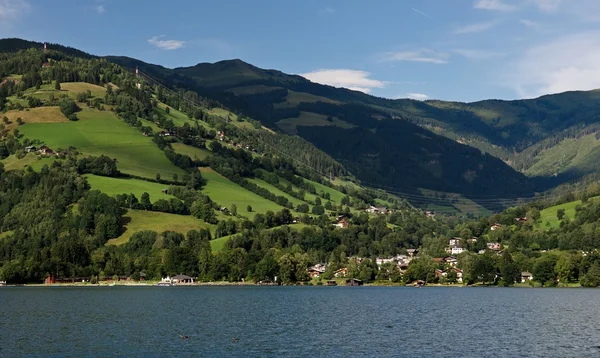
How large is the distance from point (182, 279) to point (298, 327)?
366ft

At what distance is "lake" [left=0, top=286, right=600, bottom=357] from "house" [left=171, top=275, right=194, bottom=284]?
57.6 metres

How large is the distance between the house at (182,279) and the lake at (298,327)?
57616mm

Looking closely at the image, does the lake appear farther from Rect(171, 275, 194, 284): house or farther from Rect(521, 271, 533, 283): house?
Rect(521, 271, 533, 283): house

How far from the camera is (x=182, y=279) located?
194m

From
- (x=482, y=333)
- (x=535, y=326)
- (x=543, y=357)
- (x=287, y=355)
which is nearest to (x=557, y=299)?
(x=535, y=326)

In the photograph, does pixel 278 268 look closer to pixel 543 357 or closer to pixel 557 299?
pixel 557 299

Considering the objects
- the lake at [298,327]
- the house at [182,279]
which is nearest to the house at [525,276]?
the lake at [298,327]

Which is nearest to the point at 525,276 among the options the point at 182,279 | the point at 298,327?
the point at 182,279

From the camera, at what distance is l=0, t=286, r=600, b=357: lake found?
68562 millimetres

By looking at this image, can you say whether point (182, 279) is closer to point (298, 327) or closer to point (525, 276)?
point (525, 276)

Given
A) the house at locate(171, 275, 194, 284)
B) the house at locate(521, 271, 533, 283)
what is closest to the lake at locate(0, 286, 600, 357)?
the house at locate(171, 275, 194, 284)

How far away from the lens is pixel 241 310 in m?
109

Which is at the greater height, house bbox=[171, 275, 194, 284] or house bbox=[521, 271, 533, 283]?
house bbox=[521, 271, 533, 283]

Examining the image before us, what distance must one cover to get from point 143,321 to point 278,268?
105 m
